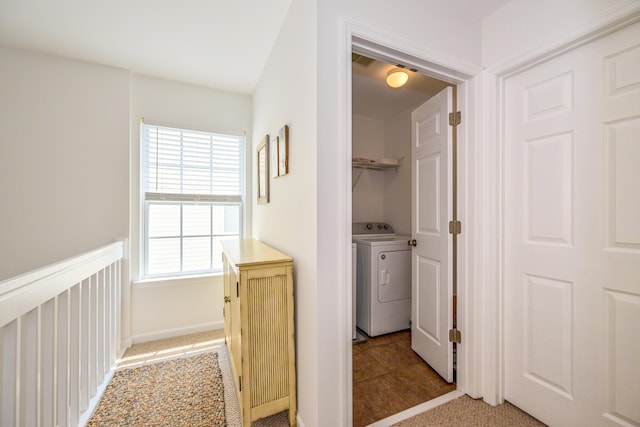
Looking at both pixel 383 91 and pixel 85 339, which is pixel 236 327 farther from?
pixel 383 91

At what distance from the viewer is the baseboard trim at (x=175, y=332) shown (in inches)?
97.2

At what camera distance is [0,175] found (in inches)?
80.7

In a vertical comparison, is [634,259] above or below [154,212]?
below

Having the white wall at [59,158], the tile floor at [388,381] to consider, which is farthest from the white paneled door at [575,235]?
the white wall at [59,158]

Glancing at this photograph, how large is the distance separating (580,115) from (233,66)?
2.60m

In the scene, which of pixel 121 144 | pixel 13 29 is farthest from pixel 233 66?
pixel 13 29

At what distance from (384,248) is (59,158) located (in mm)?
3096

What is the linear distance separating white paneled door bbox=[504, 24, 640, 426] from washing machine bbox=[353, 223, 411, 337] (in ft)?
3.50

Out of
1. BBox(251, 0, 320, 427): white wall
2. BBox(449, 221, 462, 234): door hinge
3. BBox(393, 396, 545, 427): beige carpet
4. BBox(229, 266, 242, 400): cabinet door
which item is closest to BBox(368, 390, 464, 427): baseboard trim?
BBox(393, 396, 545, 427): beige carpet

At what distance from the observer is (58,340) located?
53.8 inches

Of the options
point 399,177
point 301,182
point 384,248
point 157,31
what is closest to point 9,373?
point 301,182

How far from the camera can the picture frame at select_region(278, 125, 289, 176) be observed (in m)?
1.68

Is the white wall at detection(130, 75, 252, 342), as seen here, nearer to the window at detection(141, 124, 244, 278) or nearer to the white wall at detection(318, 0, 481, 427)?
the window at detection(141, 124, 244, 278)

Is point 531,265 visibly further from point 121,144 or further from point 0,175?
point 0,175
